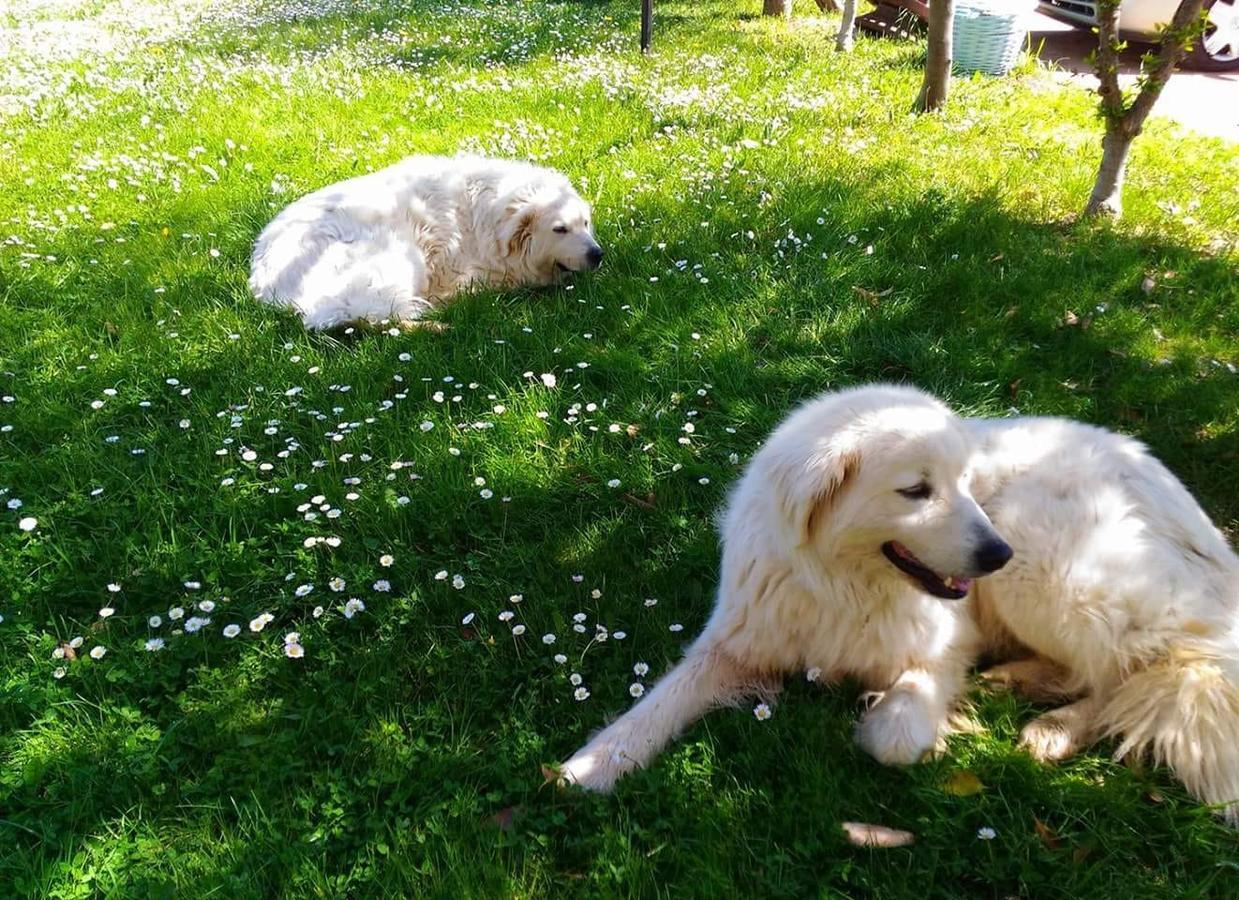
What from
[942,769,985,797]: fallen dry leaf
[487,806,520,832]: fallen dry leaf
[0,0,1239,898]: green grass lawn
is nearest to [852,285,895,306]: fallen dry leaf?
[0,0,1239,898]: green grass lawn

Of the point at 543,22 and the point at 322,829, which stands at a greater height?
the point at 543,22

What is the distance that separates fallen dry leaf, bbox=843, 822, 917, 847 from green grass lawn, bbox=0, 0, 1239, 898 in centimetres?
3

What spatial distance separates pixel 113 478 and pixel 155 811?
5.79 feet

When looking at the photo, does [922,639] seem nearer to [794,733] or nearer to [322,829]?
[794,733]

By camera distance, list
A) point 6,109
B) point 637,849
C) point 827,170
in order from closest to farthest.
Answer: point 637,849 < point 827,170 < point 6,109

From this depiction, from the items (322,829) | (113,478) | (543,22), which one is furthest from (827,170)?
(543,22)

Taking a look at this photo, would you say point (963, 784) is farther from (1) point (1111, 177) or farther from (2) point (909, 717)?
(1) point (1111, 177)

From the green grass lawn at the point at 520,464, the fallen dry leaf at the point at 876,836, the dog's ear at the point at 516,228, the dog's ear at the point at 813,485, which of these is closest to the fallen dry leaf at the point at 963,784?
the green grass lawn at the point at 520,464

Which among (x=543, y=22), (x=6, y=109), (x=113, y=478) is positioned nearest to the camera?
(x=113, y=478)

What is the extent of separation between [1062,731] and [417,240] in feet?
15.3

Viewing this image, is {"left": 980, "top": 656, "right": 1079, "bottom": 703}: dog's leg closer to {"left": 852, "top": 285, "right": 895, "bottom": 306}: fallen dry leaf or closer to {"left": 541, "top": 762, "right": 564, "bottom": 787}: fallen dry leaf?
{"left": 541, "top": 762, "right": 564, "bottom": 787}: fallen dry leaf

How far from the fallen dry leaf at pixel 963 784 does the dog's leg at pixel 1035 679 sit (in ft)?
1.44

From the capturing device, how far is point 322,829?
2160mm

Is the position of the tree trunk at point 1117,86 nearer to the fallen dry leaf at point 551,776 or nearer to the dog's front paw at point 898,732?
the dog's front paw at point 898,732
